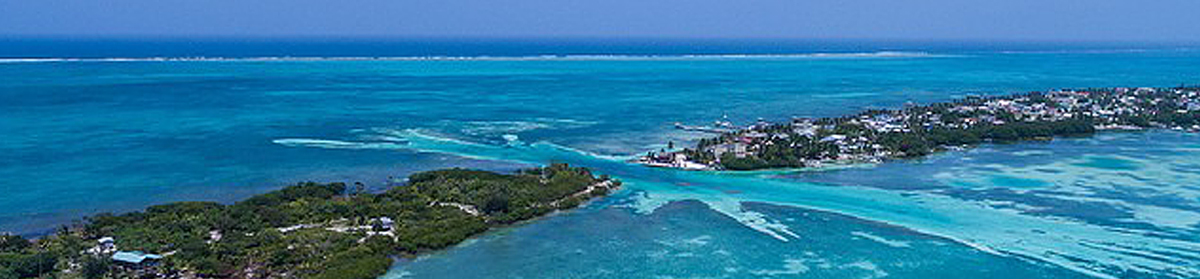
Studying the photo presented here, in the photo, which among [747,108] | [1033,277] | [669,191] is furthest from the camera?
[747,108]

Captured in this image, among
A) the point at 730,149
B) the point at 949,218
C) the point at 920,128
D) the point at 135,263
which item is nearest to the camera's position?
the point at 135,263

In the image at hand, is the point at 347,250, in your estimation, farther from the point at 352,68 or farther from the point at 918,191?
the point at 352,68

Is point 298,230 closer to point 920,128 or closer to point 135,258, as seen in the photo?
point 135,258

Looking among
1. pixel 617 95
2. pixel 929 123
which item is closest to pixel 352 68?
pixel 617 95

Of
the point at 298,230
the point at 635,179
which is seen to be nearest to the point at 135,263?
the point at 298,230

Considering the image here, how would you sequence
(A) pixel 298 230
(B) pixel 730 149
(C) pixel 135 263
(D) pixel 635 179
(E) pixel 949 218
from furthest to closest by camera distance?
(B) pixel 730 149 < (D) pixel 635 179 < (E) pixel 949 218 < (A) pixel 298 230 < (C) pixel 135 263

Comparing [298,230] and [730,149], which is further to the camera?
[730,149]
